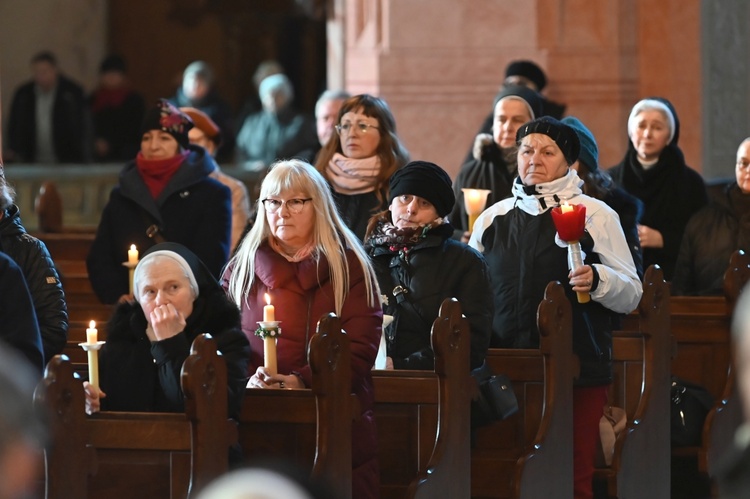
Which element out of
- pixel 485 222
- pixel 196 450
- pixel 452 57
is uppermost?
pixel 452 57

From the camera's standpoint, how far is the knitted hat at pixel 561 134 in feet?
18.1

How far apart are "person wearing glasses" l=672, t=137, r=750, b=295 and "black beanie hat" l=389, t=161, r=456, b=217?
174 centimetres

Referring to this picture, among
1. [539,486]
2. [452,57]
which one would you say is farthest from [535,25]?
[539,486]

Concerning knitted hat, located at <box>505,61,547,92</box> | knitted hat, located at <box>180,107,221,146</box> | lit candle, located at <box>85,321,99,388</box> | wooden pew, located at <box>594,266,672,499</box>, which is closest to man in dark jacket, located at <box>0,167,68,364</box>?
lit candle, located at <box>85,321,99,388</box>

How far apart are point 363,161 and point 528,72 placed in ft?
8.14

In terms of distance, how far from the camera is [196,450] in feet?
13.3

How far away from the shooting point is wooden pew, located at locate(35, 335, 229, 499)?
3.98 meters

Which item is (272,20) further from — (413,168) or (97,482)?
(97,482)

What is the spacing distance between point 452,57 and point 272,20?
556cm

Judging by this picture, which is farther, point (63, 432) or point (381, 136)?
point (381, 136)

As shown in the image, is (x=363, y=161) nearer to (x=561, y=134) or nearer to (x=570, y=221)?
(x=561, y=134)

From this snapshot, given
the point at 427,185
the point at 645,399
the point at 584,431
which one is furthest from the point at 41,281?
the point at 645,399

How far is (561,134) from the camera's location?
5531 millimetres

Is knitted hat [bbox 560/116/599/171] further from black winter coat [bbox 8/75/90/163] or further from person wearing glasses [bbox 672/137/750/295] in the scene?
black winter coat [bbox 8/75/90/163]
